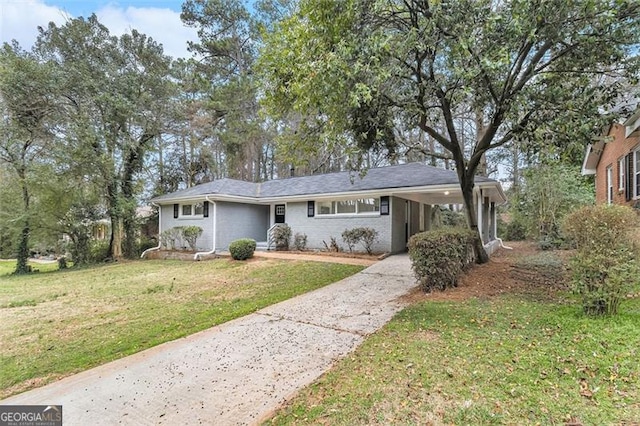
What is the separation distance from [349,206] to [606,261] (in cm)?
1018

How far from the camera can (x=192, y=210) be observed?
55.1ft

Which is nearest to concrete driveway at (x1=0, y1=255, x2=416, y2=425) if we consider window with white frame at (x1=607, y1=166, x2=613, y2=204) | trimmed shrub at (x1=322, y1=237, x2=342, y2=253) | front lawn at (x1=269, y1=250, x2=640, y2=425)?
front lawn at (x1=269, y1=250, x2=640, y2=425)

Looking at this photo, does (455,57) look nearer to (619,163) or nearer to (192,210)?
(619,163)

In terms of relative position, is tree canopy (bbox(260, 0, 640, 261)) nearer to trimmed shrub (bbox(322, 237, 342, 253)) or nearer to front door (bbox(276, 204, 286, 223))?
trimmed shrub (bbox(322, 237, 342, 253))

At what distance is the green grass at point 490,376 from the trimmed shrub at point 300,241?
10503 mm

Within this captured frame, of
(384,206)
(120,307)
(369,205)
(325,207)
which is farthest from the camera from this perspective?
(325,207)

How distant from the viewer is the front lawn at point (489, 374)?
105 inches

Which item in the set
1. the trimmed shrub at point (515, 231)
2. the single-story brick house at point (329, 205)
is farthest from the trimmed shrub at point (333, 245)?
the trimmed shrub at point (515, 231)

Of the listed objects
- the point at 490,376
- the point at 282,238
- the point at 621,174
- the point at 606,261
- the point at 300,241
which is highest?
the point at 621,174

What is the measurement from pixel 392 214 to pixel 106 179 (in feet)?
46.8

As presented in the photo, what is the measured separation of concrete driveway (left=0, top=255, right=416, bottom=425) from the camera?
3072 millimetres

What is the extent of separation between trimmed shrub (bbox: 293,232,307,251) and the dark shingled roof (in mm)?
1994

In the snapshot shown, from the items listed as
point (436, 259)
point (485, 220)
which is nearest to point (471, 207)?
point (436, 259)

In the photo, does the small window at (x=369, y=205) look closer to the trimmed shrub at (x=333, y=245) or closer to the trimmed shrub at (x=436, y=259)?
the trimmed shrub at (x=333, y=245)
